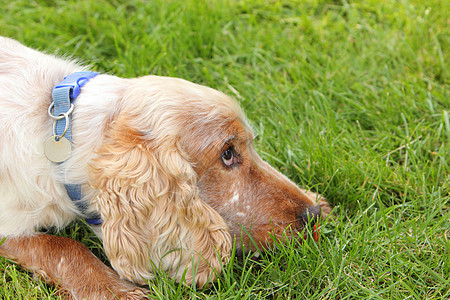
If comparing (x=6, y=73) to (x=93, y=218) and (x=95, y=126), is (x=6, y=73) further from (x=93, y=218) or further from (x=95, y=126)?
(x=93, y=218)

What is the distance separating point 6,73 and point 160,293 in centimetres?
181

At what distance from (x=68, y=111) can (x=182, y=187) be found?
87 centimetres

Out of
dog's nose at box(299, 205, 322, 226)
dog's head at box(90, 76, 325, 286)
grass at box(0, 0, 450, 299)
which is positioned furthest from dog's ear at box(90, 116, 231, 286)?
dog's nose at box(299, 205, 322, 226)

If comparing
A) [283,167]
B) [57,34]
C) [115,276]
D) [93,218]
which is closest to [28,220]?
[93,218]

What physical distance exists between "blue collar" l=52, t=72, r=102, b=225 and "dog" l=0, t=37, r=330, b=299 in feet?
0.07

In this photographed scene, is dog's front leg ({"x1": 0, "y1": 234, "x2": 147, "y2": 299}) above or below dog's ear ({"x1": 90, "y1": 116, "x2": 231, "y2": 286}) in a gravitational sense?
below

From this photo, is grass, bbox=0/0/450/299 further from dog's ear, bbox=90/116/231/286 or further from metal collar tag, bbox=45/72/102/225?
metal collar tag, bbox=45/72/102/225

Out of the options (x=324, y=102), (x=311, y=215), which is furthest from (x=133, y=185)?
(x=324, y=102)

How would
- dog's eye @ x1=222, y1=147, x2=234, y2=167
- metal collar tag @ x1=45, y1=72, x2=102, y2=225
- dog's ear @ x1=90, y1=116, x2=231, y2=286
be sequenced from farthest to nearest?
dog's eye @ x1=222, y1=147, x2=234, y2=167 → metal collar tag @ x1=45, y1=72, x2=102, y2=225 → dog's ear @ x1=90, y1=116, x2=231, y2=286

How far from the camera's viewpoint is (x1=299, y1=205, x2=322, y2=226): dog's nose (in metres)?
3.31

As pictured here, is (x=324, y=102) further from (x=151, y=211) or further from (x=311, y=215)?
(x=151, y=211)

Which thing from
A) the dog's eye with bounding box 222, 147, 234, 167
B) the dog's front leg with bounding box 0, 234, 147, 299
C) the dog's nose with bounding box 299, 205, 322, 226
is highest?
the dog's eye with bounding box 222, 147, 234, 167

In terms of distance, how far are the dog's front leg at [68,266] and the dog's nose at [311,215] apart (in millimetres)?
1136

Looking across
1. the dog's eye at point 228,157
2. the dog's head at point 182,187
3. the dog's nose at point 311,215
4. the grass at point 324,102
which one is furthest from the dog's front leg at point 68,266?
the dog's nose at point 311,215
